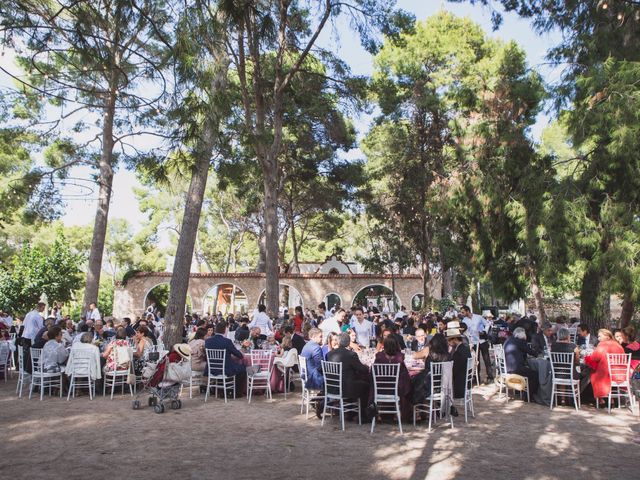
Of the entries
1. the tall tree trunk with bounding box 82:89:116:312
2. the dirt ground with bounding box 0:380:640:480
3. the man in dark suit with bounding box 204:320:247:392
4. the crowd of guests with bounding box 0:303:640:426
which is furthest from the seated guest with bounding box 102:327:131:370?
the tall tree trunk with bounding box 82:89:116:312

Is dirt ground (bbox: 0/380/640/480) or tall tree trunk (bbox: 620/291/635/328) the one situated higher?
tall tree trunk (bbox: 620/291/635/328)

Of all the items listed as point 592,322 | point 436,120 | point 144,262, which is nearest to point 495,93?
point 592,322

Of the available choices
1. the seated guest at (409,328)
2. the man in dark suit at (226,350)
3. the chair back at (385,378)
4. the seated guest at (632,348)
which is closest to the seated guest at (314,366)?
the chair back at (385,378)

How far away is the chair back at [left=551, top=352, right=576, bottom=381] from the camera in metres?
7.65

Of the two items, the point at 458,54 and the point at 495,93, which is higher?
the point at 458,54

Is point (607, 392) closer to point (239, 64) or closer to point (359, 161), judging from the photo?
point (239, 64)

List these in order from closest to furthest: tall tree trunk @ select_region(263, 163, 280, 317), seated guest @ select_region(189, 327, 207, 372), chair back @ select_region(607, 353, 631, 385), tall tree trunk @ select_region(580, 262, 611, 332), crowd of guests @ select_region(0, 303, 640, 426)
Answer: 1. crowd of guests @ select_region(0, 303, 640, 426)
2. chair back @ select_region(607, 353, 631, 385)
3. seated guest @ select_region(189, 327, 207, 372)
4. tall tree trunk @ select_region(580, 262, 611, 332)
5. tall tree trunk @ select_region(263, 163, 280, 317)

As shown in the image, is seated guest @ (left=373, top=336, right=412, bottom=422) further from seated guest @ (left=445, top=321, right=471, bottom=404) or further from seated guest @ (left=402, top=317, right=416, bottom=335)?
A: seated guest @ (left=402, top=317, right=416, bottom=335)

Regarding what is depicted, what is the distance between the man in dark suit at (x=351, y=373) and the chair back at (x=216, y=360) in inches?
85.7

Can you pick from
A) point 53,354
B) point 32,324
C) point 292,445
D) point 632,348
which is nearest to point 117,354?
point 53,354

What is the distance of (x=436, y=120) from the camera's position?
23609 mm

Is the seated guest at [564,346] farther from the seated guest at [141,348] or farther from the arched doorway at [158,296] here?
the arched doorway at [158,296]

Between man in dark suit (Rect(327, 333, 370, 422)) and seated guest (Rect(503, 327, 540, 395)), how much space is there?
107 inches

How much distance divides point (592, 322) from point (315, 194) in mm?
15639
